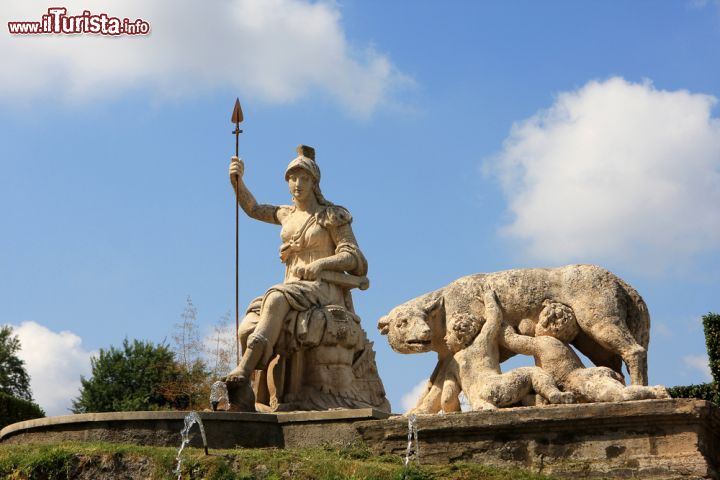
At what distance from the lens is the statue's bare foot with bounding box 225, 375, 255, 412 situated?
1105 centimetres

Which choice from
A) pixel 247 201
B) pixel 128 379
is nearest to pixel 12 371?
pixel 128 379

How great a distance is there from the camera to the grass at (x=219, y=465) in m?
8.68

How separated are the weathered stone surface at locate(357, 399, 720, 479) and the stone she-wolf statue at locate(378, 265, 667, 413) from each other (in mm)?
536


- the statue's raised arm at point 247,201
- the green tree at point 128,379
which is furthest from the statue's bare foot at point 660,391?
the green tree at point 128,379

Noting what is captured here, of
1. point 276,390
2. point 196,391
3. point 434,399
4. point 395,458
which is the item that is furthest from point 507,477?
point 196,391

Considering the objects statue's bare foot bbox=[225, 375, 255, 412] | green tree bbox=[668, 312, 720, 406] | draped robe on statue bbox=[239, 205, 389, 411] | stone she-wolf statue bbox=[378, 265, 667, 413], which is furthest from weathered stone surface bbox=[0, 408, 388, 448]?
green tree bbox=[668, 312, 720, 406]

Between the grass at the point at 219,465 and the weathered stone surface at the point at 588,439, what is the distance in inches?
15.7

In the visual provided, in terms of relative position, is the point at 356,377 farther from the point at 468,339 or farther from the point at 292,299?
the point at 468,339

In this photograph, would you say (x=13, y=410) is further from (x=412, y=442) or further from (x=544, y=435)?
(x=544, y=435)

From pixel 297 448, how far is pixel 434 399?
56.0 inches

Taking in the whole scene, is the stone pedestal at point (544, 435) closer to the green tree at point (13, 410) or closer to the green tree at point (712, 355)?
the green tree at point (712, 355)

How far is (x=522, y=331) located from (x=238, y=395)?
3.01 m

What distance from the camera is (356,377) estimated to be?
12156 mm

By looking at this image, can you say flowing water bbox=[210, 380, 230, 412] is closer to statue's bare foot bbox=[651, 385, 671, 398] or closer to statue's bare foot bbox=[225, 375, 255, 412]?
statue's bare foot bbox=[225, 375, 255, 412]
